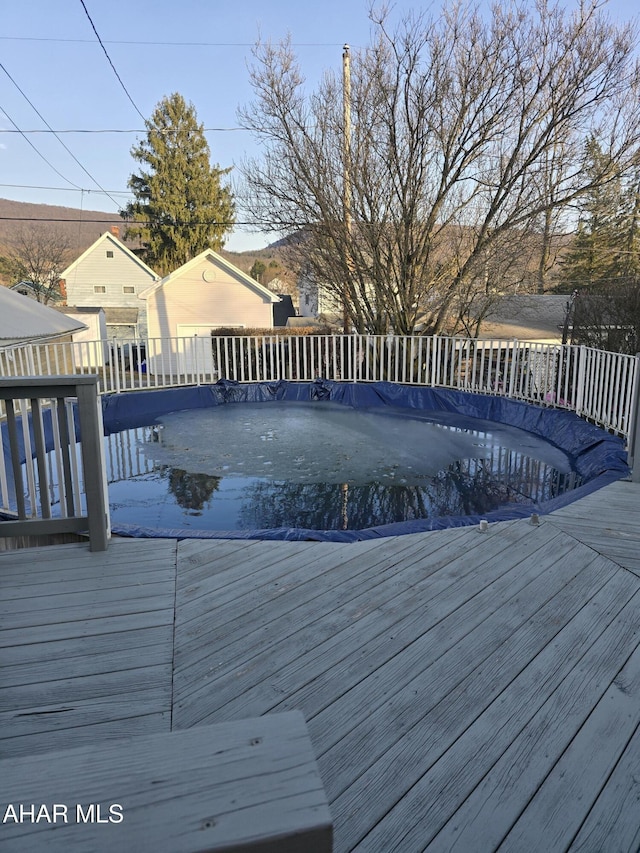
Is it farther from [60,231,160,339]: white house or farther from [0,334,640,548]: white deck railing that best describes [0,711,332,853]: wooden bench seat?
[60,231,160,339]: white house

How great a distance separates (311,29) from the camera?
35.5ft

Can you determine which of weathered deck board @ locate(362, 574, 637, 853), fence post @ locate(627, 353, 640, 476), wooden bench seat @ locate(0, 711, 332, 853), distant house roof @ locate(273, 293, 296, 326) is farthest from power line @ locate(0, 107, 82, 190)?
wooden bench seat @ locate(0, 711, 332, 853)

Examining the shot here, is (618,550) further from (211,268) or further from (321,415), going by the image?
(211,268)

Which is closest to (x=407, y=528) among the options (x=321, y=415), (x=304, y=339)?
(x=321, y=415)

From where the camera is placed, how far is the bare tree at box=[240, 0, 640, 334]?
9.07m

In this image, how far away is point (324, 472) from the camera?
Answer: 18.5 feet

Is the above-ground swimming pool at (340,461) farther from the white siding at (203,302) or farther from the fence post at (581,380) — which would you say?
the white siding at (203,302)

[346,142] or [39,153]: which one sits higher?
[39,153]

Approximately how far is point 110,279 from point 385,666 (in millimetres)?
25204

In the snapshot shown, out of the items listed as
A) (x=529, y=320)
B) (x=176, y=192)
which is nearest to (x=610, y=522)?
(x=529, y=320)

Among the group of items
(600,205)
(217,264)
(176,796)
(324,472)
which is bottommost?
(324,472)

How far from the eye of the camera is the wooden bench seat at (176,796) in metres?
0.64

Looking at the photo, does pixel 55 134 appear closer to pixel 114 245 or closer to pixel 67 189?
pixel 67 189
